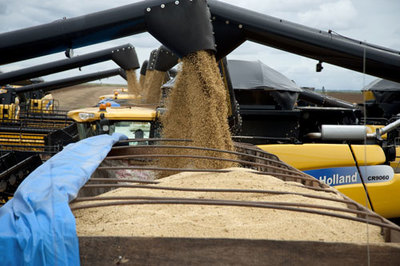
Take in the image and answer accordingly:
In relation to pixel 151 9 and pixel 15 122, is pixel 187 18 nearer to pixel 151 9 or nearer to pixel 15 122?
pixel 151 9

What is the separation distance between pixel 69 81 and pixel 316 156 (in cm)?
1729

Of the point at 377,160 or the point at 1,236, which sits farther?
the point at 377,160

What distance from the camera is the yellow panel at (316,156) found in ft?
17.8

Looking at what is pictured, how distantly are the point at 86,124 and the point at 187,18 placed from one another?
10.1 feet

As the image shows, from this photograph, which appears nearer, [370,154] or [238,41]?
[238,41]

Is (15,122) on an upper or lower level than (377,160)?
upper

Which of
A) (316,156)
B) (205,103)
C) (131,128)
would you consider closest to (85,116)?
(131,128)

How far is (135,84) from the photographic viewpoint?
57.9 ft

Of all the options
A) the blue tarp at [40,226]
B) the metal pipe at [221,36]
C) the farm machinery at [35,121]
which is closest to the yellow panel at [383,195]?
the metal pipe at [221,36]

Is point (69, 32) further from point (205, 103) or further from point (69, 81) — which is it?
point (69, 81)

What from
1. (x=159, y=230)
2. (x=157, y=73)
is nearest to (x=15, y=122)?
(x=157, y=73)

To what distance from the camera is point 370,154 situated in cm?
541

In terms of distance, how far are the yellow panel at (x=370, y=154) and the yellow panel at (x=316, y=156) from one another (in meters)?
0.09

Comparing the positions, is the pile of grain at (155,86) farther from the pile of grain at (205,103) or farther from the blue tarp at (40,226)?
the blue tarp at (40,226)
